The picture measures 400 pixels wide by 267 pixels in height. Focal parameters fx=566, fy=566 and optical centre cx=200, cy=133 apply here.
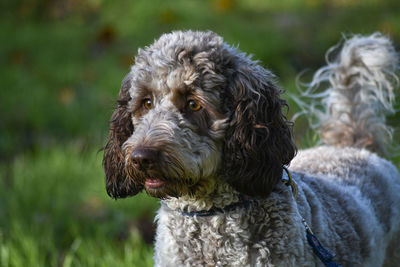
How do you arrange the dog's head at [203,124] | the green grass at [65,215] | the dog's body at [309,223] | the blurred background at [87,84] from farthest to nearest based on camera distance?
the blurred background at [87,84], the green grass at [65,215], the dog's body at [309,223], the dog's head at [203,124]

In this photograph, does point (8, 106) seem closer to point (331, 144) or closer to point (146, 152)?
point (331, 144)

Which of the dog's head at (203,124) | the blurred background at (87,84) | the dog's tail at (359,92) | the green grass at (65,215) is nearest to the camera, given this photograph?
the dog's head at (203,124)

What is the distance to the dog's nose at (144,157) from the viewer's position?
281 centimetres

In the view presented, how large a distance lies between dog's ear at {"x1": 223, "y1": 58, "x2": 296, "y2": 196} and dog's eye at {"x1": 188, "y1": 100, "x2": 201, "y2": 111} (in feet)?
0.57

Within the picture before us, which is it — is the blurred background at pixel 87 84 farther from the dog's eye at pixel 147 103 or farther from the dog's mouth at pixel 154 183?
the dog's mouth at pixel 154 183

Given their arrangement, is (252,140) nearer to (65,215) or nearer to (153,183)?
(153,183)

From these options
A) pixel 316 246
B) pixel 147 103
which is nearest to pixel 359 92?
pixel 316 246

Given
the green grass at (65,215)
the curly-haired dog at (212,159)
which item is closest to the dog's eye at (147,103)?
the curly-haired dog at (212,159)

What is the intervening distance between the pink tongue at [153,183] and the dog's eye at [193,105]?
429 mm

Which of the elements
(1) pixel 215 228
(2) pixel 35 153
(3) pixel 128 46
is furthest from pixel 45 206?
(3) pixel 128 46

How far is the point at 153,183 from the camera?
2.94m

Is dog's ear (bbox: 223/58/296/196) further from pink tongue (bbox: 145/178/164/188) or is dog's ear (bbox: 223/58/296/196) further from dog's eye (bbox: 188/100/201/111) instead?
pink tongue (bbox: 145/178/164/188)

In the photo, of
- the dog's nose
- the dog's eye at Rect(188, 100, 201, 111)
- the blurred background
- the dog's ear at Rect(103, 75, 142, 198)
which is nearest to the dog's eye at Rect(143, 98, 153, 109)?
the dog's ear at Rect(103, 75, 142, 198)

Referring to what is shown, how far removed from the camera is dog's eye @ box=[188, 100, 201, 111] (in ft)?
9.85
